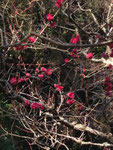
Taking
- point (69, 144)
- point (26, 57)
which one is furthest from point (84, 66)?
point (69, 144)

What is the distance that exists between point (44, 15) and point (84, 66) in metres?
2.04

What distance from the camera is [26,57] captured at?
6957mm

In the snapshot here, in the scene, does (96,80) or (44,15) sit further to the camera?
(44,15)

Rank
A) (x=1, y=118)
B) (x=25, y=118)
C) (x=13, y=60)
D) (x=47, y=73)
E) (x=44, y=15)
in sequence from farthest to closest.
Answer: (x=44, y=15) → (x=13, y=60) → (x=47, y=73) → (x=1, y=118) → (x=25, y=118)

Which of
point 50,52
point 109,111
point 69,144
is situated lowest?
point 69,144

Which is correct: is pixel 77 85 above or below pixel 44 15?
below

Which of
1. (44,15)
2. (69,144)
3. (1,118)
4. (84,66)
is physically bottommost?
(69,144)

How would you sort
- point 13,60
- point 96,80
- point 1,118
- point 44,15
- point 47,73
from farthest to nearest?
point 44,15 → point 96,80 → point 13,60 → point 47,73 → point 1,118

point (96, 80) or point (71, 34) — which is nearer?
point (96, 80)

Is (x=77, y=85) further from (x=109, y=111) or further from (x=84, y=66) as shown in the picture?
(x=109, y=111)

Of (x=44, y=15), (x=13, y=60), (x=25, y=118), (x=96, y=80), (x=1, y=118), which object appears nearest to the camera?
(x=25, y=118)

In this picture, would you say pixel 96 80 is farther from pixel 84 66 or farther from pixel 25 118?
pixel 25 118

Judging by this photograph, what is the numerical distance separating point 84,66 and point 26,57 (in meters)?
1.60

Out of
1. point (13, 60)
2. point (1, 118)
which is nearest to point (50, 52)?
point (13, 60)
